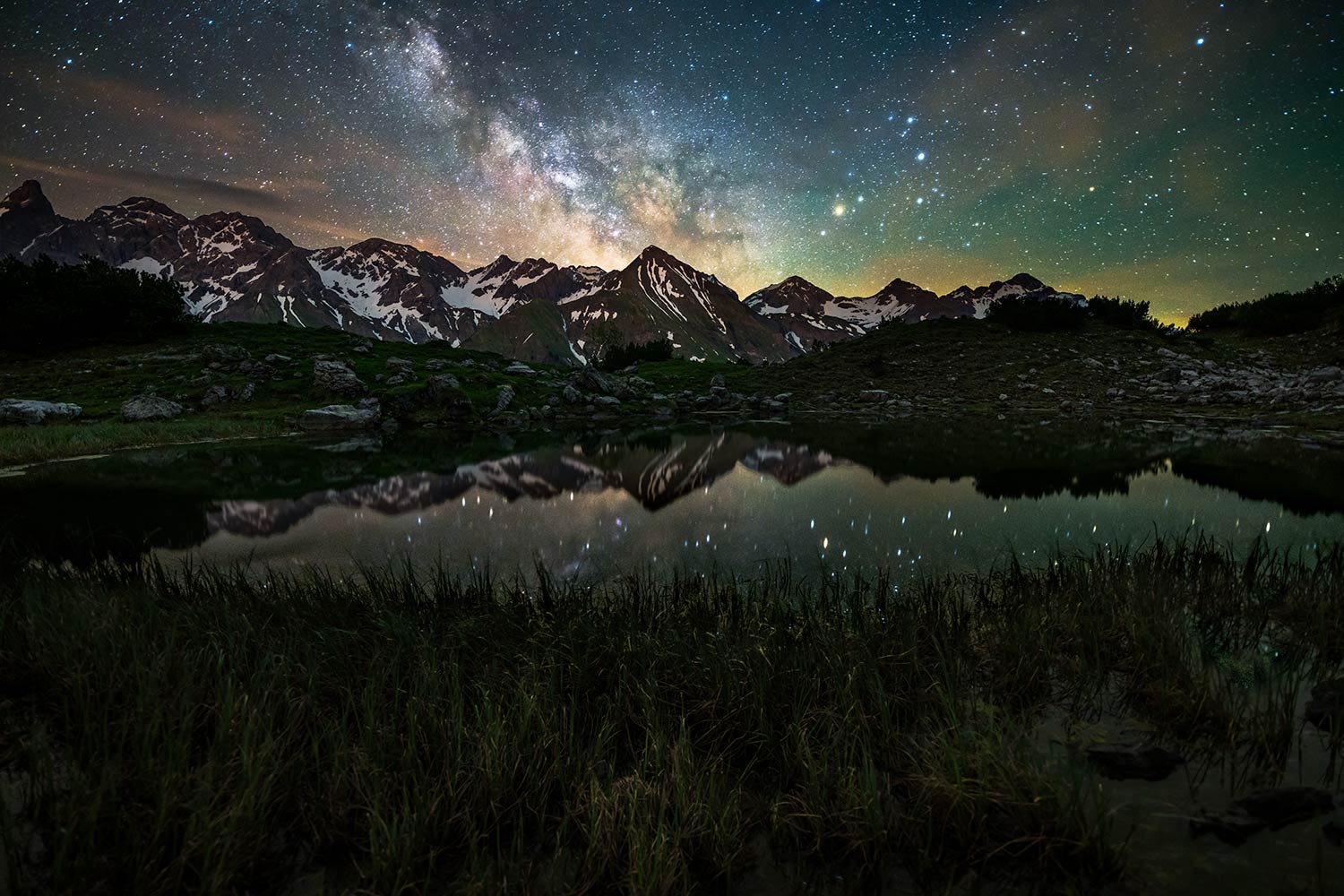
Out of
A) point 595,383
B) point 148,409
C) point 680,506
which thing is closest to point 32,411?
point 148,409

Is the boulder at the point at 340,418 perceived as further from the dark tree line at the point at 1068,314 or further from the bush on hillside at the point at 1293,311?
the bush on hillside at the point at 1293,311

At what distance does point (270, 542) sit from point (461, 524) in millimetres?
3579

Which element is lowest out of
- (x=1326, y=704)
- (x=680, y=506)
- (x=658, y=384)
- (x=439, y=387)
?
(x=680, y=506)

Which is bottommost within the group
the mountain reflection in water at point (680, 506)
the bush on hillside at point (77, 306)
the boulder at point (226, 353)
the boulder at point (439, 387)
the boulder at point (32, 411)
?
the mountain reflection in water at point (680, 506)

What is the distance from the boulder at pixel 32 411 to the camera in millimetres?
26875

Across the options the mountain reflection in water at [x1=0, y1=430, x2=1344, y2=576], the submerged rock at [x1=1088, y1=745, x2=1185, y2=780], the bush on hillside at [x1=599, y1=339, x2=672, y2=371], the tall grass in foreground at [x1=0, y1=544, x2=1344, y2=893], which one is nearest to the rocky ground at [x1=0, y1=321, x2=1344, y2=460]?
the mountain reflection in water at [x1=0, y1=430, x2=1344, y2=576]

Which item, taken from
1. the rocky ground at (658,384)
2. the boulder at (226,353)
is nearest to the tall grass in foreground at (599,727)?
the rocky ground at (658,384)

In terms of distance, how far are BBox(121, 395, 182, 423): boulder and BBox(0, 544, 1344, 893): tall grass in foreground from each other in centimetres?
3274

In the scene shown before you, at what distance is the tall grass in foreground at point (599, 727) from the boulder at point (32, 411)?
106 ft

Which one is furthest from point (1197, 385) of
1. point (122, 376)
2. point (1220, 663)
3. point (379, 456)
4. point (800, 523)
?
point (122, 376)

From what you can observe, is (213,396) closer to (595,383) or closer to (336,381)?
(336,381)

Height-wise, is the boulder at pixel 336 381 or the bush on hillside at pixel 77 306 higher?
the bush on hillside at pixel 77 306

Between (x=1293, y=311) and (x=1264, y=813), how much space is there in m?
73.0

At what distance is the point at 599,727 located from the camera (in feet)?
14.2
